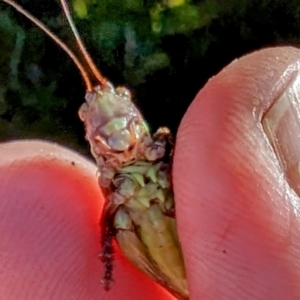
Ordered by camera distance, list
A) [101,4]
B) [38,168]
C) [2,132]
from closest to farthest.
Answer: [38,168] → [101,4] → [2,132]

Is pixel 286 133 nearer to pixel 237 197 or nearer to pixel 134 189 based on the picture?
pixel 237 197

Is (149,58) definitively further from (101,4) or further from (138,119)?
(138,119)

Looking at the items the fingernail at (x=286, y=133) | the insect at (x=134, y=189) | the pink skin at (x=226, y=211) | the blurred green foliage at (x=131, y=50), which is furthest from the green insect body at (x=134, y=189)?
the blurred green foliage at (x=131, y=50)

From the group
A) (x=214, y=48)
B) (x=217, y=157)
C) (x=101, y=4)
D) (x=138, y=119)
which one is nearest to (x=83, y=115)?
Result: (x=138, y=119)

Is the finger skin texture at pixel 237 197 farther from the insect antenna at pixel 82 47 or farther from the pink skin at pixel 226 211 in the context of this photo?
the insect antenna at pixel 82 47

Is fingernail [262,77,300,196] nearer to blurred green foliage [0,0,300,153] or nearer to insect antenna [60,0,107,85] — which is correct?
insect antenna [60,0,107,85]

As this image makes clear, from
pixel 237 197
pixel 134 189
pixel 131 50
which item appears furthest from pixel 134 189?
pixel 131 50

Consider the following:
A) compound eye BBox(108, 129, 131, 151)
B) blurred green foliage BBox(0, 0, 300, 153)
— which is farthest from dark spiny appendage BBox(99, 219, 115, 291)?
blurred green foliage BBox(0, 0, 300, 153)
